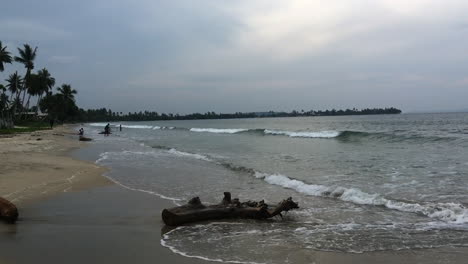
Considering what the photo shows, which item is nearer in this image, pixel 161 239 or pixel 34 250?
pixel 34 250

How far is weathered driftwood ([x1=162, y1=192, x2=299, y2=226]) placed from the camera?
8008 mm

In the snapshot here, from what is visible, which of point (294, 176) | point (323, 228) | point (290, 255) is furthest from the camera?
point (294, 176)

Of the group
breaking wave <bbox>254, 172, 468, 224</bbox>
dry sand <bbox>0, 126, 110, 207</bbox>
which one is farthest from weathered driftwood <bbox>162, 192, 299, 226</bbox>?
dry sand <bbox>0, 126, 110, 207</bbox>

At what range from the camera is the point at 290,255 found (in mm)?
5922

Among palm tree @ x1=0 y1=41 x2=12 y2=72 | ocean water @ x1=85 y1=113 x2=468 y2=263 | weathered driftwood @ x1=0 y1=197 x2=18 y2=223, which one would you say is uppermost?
palm tree @ x1=0 y1=41 x2=12 y2=72

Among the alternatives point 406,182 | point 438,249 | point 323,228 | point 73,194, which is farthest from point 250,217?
point 406,182

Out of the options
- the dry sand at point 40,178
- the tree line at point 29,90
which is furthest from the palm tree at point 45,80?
the dry sand at point 40,178

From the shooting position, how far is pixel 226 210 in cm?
837

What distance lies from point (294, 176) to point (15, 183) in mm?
8888

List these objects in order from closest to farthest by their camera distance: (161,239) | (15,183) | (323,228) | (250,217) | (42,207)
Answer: (161,239)
(323,228)
(250,217)
(42,207)
(15,183)

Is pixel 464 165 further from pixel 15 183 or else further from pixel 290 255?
pixel 15 183

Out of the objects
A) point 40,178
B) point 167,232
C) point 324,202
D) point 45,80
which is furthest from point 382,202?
point 45,80

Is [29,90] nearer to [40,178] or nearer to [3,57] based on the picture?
[3,57]

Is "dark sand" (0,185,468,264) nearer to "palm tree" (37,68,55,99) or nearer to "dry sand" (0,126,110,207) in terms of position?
"dry sand" (0,126,110,207)
